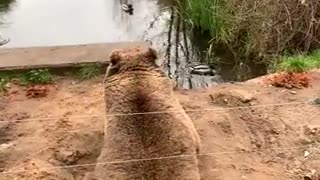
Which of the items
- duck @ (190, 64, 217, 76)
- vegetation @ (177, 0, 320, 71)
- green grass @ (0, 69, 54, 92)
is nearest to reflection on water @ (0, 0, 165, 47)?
duck @ (190, 64, 217, 76)

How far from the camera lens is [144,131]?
3.83 m

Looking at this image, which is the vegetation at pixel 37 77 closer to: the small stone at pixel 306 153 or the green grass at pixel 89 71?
the green grass at pixel 89 71

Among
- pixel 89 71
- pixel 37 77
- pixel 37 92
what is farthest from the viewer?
pixel 89 71

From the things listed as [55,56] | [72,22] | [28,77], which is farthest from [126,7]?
[28,77]

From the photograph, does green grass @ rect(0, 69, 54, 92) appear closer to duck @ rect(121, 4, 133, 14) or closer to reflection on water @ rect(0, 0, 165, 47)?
reflection on water @ rect(0, 0, 165, 47)

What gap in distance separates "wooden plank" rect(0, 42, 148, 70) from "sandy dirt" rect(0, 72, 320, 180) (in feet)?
1.39

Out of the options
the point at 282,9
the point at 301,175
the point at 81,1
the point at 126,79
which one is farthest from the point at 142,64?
the point at 81,1

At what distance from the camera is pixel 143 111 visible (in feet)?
13.0

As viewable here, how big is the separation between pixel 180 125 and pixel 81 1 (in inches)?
361

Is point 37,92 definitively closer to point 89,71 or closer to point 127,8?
point 89,71

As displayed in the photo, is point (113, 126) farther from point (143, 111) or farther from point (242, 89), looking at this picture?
point (242, 89)

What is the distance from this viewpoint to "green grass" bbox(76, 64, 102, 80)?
6.13m

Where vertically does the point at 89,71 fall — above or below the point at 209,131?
above

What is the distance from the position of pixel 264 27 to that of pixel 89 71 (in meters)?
3.27
